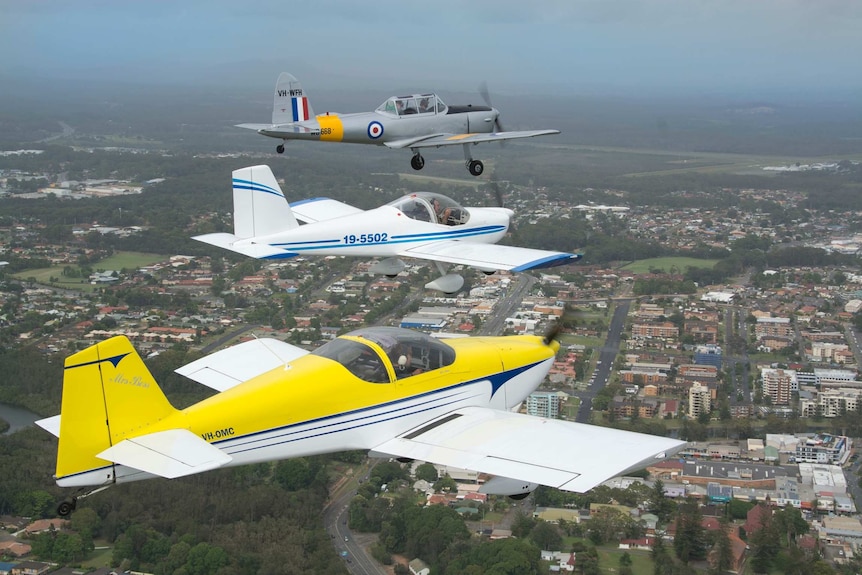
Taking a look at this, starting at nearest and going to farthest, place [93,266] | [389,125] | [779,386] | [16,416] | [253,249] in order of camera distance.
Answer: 1. [253,249]
2. [389,125]
3. [16,416]
4. [779,386]
5. [93,266]

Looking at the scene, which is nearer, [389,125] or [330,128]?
[330,128]

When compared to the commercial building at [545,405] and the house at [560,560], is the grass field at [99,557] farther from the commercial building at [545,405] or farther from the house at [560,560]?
the commercial building at [545,405]

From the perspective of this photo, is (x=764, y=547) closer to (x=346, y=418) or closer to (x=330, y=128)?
(x=330, y=128)

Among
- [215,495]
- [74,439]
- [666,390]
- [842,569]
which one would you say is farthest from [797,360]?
[74,439]

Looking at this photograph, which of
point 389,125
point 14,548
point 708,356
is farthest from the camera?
point 708,356

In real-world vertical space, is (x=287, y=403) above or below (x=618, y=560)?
above

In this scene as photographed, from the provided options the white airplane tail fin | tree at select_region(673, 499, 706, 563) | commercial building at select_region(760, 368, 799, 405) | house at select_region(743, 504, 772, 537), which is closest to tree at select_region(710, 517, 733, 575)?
tree at select_region(673, 499, 706, 563)

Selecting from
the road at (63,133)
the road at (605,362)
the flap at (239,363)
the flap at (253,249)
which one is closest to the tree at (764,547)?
the road at (605,362)

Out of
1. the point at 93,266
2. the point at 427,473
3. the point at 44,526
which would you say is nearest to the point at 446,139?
the point at 427,473
